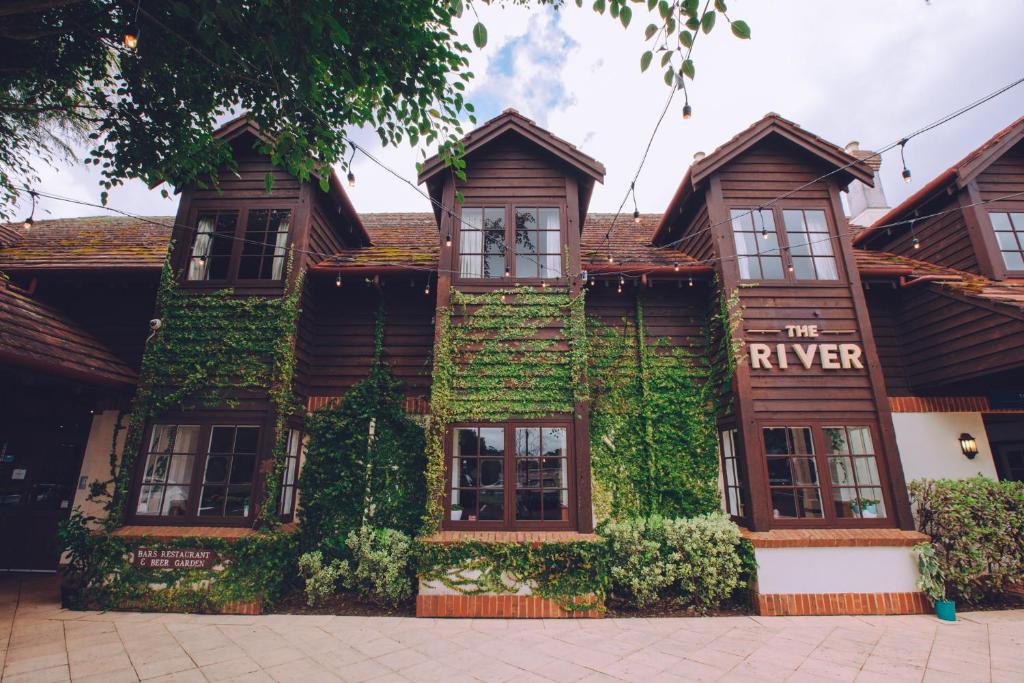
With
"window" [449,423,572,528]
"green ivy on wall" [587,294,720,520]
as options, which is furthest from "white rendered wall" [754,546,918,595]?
"window" [449,423,572,528]

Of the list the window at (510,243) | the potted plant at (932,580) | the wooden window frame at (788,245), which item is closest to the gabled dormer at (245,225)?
the window at (510,243)

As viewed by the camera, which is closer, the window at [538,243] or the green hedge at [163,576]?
the green hedge at [163,576]

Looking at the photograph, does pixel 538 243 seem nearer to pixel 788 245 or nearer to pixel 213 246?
pixel 788 245

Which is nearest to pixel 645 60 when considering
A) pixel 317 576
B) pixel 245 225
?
pixel 245 225

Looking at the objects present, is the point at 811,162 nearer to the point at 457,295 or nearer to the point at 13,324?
the point at 457,295

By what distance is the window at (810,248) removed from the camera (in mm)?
7465

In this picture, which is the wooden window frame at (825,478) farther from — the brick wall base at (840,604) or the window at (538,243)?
the window at (538,243)

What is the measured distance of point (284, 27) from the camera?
4324 mm

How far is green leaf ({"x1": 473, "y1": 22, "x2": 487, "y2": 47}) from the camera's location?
3457 mm

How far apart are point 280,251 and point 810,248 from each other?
349 inches

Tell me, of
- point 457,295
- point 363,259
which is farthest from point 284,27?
point 363,259

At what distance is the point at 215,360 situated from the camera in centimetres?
693

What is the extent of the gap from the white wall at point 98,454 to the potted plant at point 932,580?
12.0m

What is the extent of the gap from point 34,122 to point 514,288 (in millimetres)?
6970
